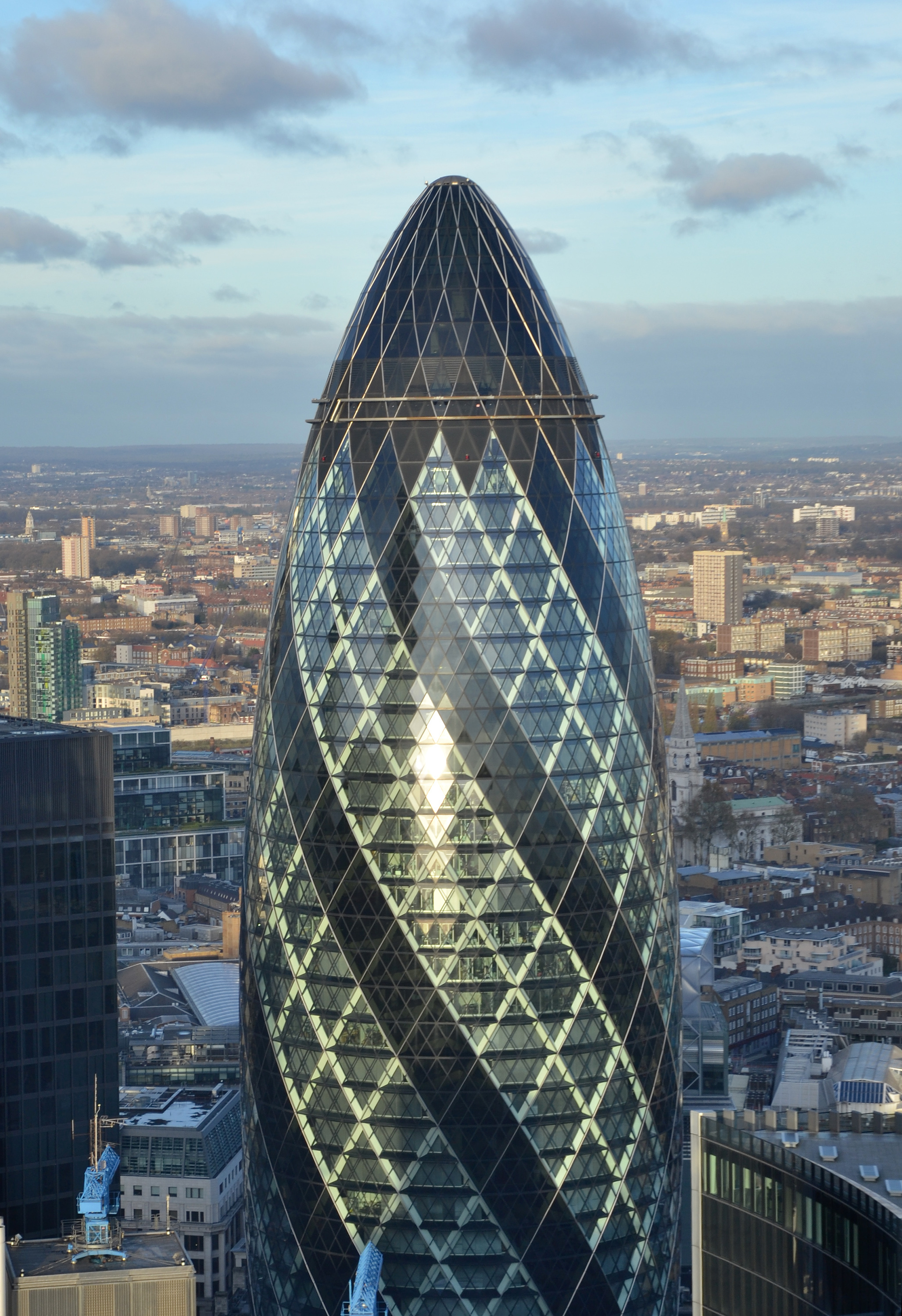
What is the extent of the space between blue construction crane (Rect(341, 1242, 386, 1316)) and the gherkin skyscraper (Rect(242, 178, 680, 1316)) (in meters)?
0.93

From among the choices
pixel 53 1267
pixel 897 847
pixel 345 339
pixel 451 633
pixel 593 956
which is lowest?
pixel 897 847

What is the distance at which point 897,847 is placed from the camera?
17100 cm

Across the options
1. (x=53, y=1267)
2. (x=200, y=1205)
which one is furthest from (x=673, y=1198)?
(x=200, y=1205)

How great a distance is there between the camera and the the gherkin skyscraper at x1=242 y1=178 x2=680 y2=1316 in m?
44.7

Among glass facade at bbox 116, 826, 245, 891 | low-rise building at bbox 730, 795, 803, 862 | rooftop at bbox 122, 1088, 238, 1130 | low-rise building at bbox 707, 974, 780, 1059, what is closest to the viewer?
rooftop at bbox 122, 1088, 238, 1130

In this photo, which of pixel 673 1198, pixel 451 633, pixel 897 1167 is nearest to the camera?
pixel 897 1167

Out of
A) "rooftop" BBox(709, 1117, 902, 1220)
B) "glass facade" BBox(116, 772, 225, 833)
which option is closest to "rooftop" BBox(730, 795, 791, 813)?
"glass facade" BBox(116, 772, 225, 833)

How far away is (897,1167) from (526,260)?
20854mm

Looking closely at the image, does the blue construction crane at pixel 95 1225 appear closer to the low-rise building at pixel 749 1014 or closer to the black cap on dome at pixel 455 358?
the black cap on dome at pixel 455 358

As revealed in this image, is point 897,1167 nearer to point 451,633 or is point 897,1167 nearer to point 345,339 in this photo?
point 451,633

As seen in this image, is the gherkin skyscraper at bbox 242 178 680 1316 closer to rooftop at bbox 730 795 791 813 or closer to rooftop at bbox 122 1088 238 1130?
rooftop at bbox 122 1088 238 1130

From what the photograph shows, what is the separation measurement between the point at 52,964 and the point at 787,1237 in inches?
926

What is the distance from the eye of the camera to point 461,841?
4469cm

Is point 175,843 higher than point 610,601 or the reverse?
the reverse
